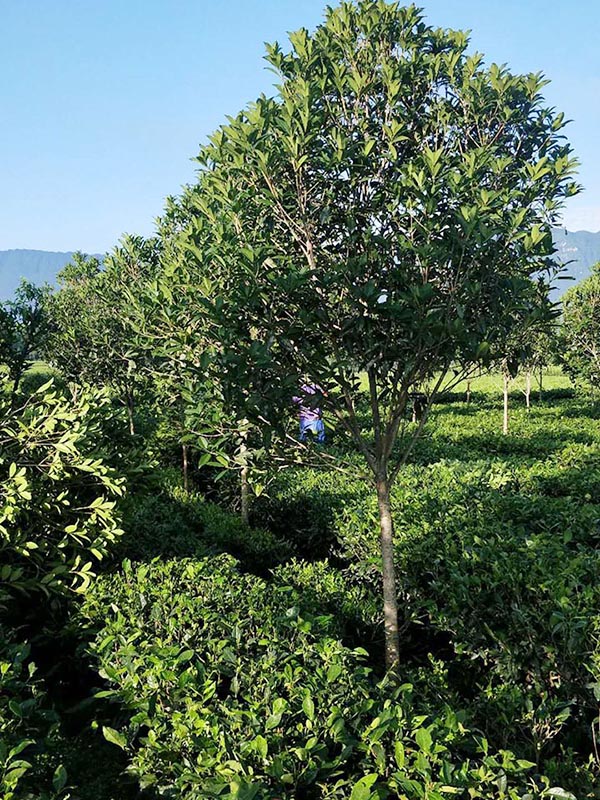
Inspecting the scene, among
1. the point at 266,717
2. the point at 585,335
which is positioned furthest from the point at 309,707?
the point at 585,335

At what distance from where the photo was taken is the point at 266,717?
315 cm

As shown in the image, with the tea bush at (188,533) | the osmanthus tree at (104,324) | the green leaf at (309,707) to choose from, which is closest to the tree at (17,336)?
the tea bush at (188,533)

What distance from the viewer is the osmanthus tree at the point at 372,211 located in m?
4.20

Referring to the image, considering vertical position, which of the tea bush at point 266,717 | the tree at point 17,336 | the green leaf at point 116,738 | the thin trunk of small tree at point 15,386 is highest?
the tree at point 17,336

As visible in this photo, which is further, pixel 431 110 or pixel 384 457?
pixel 384 457

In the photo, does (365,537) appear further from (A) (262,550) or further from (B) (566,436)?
(B) (566,436)

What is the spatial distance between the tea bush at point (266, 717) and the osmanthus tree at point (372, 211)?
163cm

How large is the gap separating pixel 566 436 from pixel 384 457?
1227cm

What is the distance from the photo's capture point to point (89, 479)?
5.43 metres

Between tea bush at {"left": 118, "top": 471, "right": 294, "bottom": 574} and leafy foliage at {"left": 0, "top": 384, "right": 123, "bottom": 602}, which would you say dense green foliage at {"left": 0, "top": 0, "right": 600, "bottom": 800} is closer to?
leafy foliage at {"left": 0, "top": 384, "right": 123, "bottom": 602}

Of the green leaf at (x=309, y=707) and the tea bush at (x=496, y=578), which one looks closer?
the green leaf at (x=309, y=707)

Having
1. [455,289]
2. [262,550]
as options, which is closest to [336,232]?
[455,289]

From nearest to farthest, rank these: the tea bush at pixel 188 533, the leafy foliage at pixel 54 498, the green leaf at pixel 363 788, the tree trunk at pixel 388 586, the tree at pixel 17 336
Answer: the green leaf at pixel 363 788, the leafy foliage at pixel 54 498, the tree trunk at pixel 388 586, the tree at pixel 17 336, the tea bush at pixel 188 533

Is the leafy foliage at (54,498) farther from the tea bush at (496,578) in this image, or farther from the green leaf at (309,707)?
the tea bush at (496,578)
